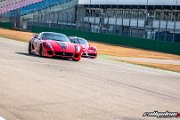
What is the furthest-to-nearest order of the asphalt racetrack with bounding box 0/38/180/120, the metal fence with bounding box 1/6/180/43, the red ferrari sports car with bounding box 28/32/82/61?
the metal fence with bounding box 1/6/180/43
the red ferrari sports car with bounding box 28/32/82/61
the asphalt racetrack with bounding box 0/38/180/120

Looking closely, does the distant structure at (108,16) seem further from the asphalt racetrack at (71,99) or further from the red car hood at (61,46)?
the asphalt racetrack at (71,99)

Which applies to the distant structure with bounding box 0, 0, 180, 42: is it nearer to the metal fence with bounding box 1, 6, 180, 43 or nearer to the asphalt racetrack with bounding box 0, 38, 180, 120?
the metal fence with bounding box 1, 6, 180, 43

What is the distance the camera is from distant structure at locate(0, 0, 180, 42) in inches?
2441

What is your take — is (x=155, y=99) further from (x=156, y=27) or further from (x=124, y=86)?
(x=156, y=27)

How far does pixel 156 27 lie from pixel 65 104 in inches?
2220

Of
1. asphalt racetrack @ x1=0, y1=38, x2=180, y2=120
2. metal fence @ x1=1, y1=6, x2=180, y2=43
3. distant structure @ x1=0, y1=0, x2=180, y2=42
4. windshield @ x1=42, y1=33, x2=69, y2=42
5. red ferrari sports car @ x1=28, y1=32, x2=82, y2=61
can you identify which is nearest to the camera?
asphalt racetrack @ x1=0, y1=38, x2=180, y2=120

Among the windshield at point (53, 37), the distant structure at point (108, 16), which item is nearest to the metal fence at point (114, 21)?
the distant structure at point (108, 16)

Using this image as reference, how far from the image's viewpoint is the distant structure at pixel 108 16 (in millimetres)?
62000

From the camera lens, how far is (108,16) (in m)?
74.2


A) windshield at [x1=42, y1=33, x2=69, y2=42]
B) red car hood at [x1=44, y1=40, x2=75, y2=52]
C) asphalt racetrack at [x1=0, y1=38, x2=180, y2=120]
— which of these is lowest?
asphalt racetrack at [x1=0, y1=38, x2=180, y2=120]

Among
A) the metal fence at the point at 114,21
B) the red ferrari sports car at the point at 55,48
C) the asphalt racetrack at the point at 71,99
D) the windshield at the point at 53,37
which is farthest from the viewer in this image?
the metal fence at the point at 114,21

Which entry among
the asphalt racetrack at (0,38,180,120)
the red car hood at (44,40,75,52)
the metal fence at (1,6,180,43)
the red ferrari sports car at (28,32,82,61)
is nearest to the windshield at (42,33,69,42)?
the red ferrari sports car at (28,32,82,61)

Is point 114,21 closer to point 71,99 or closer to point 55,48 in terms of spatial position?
point 55,48

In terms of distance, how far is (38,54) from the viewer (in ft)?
61.5
